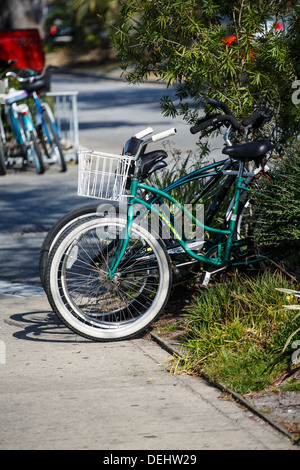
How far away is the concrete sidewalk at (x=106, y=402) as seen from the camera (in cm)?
338

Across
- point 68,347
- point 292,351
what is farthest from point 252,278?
point 68,347

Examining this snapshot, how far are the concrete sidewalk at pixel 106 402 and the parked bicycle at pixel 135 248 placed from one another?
0.25 metres

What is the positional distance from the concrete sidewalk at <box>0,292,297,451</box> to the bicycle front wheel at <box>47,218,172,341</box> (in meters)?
0.17

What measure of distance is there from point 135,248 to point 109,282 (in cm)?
27

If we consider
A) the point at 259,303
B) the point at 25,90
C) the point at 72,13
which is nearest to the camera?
the point at 259,303

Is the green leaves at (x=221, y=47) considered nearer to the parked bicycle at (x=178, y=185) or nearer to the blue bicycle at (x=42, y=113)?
the parked bicycle at (x=178, y=185)

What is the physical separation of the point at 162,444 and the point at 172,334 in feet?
5.01

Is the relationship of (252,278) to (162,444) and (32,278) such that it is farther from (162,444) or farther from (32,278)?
(32,278)

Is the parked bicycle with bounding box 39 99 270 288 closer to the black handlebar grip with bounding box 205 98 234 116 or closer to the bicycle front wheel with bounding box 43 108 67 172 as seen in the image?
the black handlebar grip with bounding box 205 98 234 116

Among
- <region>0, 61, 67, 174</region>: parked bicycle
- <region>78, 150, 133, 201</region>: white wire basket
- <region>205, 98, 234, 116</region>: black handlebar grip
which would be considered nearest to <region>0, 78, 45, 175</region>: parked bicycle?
<region>0, 61, 67, 174</region>: parked bicycle

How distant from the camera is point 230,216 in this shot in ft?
15.7

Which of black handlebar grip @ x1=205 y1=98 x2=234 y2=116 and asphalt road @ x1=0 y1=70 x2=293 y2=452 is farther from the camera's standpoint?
black handlebar grip @ x1=205 y1=98 x2=234 y2=116

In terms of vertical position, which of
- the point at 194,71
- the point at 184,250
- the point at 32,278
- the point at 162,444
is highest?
the point at 194,71

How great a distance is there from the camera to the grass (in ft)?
13.2
